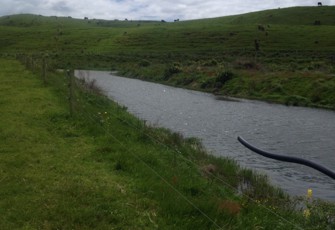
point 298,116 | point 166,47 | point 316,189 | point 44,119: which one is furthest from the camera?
point 166,47

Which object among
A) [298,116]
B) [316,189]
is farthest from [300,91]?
[316,189]

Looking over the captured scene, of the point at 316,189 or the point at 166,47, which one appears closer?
the point at 316,189

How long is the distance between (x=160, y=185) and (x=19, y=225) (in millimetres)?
3749

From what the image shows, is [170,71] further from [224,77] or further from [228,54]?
[228,54]

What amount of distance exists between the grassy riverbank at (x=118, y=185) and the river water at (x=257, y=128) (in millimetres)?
2548

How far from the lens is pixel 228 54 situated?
101m

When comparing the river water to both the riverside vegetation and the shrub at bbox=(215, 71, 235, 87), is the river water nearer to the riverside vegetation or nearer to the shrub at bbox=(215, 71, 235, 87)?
the riverside vegetation

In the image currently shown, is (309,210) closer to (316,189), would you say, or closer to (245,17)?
(316,189)

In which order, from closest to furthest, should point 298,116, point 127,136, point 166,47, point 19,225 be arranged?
point 19,225, point 127,136, point 298,116, point 166,47

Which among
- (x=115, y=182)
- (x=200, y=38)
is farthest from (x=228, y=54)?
(x=115, y=182)

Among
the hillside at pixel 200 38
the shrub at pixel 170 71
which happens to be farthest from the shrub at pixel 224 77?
the hillside at pixel 200 38

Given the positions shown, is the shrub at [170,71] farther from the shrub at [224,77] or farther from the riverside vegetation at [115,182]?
the riverside vegetation at [115,182]

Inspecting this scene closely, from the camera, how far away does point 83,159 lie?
43.5ft

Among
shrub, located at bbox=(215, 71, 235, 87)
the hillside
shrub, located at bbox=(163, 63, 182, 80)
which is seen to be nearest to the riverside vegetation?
shrub, located at bbox=(215, 71, 235, 87)
